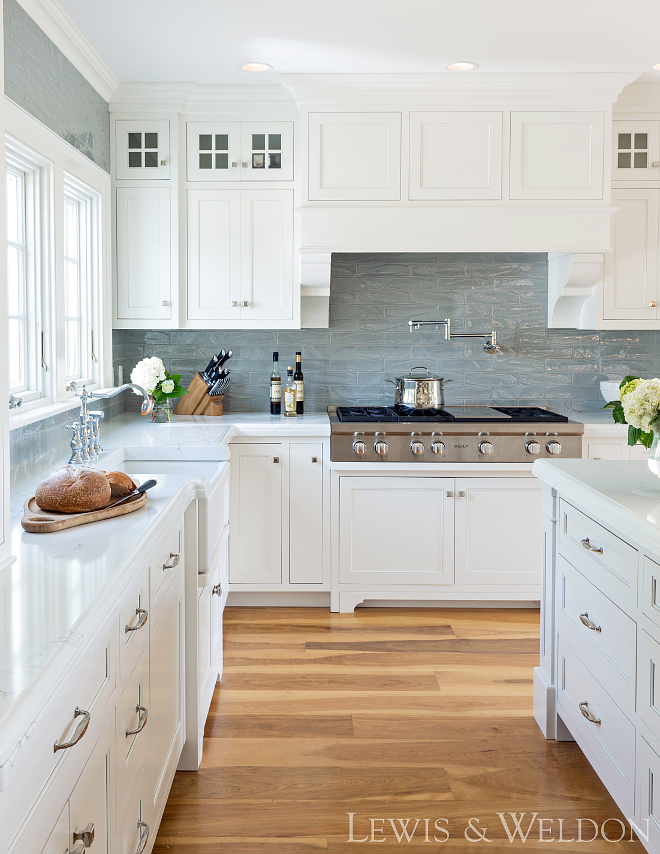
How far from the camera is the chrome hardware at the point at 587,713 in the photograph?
6.67 ft

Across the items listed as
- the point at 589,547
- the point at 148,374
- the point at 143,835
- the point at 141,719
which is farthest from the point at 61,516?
the point at 148,374

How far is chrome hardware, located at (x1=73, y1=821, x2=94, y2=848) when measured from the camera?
1.13 metres

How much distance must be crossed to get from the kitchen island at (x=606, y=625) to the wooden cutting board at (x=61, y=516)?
1.23 meters

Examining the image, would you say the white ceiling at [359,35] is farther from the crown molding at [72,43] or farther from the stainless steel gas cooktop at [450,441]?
the stainless steel gas cooktop at [450,441]

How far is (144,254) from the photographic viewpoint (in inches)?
152

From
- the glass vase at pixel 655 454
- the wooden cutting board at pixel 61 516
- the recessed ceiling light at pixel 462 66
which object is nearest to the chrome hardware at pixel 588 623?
the glass vase at pixel 655 454

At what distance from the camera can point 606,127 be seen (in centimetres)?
365

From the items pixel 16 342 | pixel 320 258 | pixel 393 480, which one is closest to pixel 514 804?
pixel 393 480

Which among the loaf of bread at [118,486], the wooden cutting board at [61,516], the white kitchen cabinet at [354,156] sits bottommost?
the wooden cutting board at [61,516]

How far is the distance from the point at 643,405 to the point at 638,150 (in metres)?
2.49

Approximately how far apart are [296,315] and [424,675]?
1955mm

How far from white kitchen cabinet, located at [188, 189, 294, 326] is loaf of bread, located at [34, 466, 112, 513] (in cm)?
220

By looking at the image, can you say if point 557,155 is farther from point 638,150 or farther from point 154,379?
point 154,379

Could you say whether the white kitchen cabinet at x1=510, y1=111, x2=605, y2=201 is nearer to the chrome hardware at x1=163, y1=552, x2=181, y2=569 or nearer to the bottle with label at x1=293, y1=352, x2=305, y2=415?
the bottle with label at x1=293, y1=352, x2=305, y2=415
